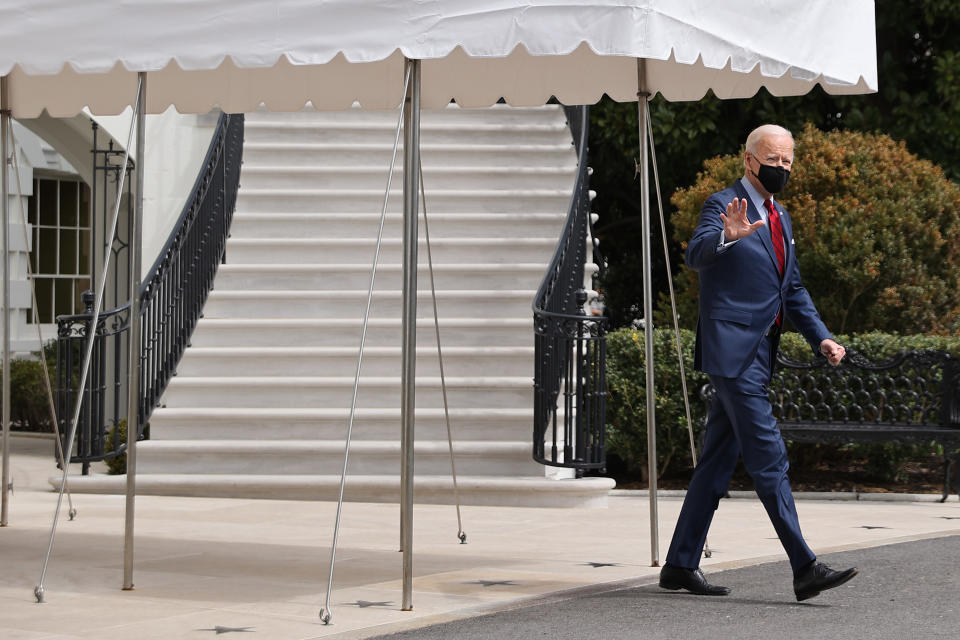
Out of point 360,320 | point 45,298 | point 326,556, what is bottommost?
point 326,556

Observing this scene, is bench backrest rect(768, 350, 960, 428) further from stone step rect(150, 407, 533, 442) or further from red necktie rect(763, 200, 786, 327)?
red necktie rect(763, 200, 786, 327)

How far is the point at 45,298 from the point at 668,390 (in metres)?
10.1

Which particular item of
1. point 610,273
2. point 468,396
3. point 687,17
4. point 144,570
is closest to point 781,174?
point 687,17

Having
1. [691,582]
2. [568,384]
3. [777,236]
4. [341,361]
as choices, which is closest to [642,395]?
[568,384]

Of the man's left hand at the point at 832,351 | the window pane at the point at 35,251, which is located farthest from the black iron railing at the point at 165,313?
the window pane at the point at 35,251

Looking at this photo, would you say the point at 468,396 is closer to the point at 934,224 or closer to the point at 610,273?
the point at 934,224

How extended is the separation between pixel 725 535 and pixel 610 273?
1081 centimetres

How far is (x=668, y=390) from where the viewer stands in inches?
440

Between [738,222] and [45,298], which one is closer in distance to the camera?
[738,222]

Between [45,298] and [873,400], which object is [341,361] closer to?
[873,400]

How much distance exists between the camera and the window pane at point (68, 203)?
59.7ft

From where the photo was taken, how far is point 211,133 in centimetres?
1378

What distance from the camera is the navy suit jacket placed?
19.1 feet

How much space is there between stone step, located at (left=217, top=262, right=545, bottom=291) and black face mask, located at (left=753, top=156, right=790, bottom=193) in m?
6.12
